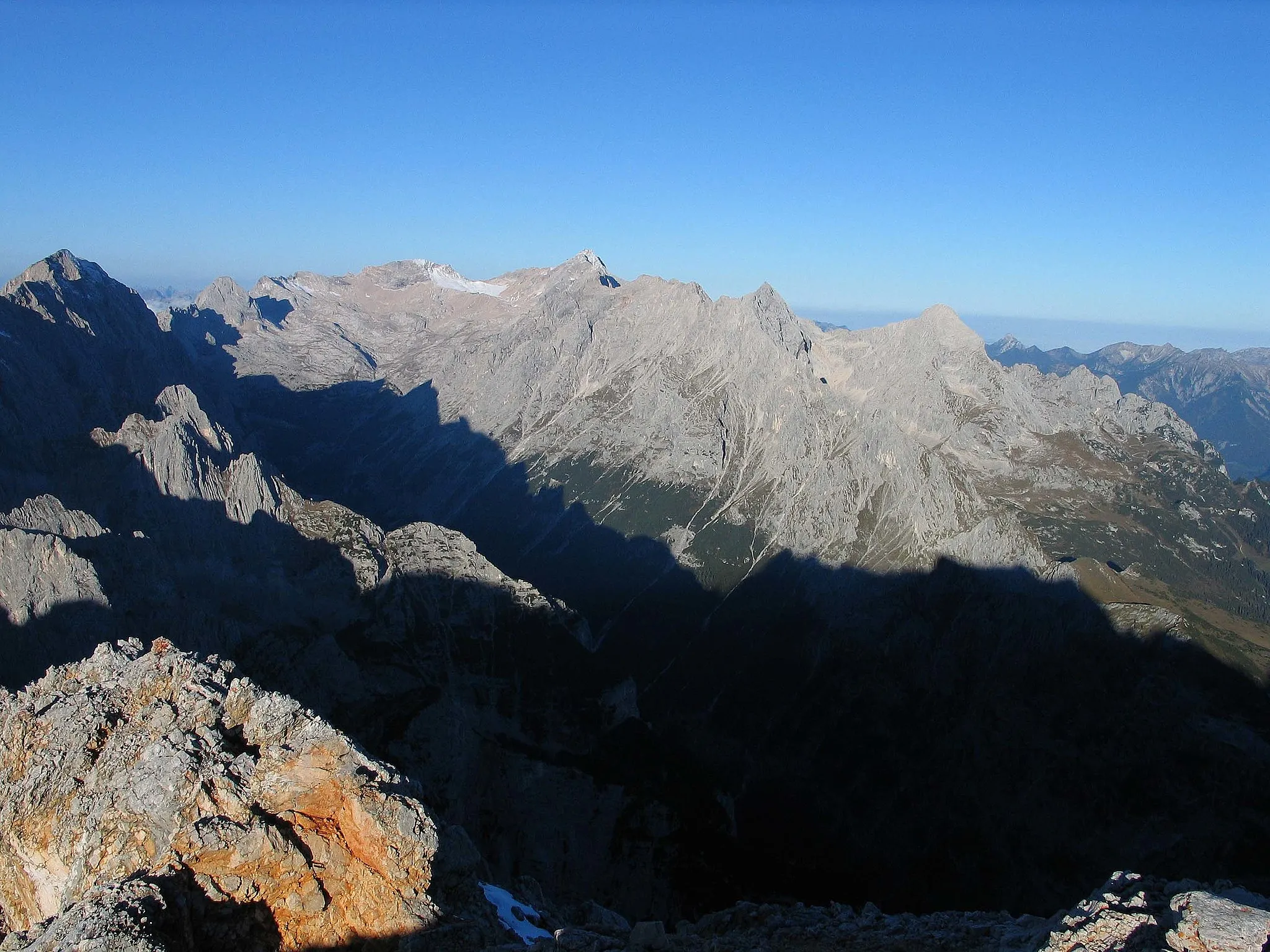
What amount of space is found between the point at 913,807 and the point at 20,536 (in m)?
145

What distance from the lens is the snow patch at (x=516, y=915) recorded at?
37.8 meters

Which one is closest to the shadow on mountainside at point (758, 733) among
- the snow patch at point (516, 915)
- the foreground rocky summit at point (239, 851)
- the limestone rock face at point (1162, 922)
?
the snow patch at point (516, 915)

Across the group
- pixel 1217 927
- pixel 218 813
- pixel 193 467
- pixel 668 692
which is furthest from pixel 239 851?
pixel 668 692

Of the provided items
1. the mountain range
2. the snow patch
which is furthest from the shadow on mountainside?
the snow patch

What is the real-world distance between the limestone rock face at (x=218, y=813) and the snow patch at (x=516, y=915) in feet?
24.9

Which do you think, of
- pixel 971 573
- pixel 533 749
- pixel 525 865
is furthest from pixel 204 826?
pixel 971 573

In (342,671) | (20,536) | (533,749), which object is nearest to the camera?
(20,536)

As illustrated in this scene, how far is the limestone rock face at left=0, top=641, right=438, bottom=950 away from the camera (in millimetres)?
28797

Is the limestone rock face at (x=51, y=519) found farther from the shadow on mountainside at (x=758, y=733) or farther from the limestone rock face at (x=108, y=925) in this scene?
the limestone rock face at (x=108, y=925)

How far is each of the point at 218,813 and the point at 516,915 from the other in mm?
19988

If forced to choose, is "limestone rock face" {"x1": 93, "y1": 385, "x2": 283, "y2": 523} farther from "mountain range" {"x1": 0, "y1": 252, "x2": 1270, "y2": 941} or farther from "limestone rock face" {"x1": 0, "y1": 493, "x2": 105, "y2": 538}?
"limestone rock face" {"x1": 0, "y1": 493, "x2": 105, "y2": 538}

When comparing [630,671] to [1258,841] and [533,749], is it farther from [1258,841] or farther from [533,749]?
[1258,841]

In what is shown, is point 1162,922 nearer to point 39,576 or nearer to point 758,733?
point 39,576

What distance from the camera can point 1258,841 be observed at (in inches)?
4624
